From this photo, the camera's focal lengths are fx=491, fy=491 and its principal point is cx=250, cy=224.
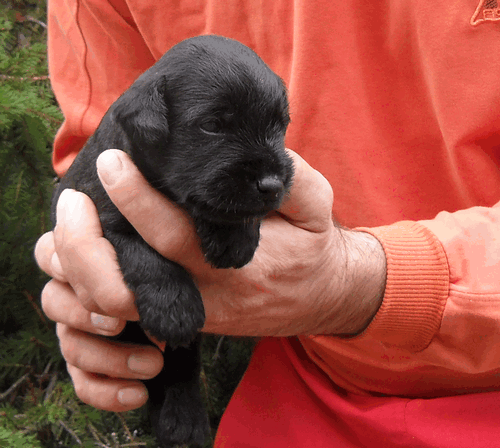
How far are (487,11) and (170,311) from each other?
1.52 m

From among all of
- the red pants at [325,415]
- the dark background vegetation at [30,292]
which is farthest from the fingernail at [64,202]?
the red pants at [325,415]

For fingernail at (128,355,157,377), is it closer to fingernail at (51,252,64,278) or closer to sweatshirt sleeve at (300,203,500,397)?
fingernail at (51,252,64,278)

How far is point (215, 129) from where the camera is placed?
1.21m

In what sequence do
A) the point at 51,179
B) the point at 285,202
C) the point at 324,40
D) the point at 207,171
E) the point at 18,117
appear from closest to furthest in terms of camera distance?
1. the point at 207,171
2. the point at 285,202
3. the point at 324,40
4. the point at 18,117
5. the point at 51,179

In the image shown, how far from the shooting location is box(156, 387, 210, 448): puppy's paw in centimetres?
194

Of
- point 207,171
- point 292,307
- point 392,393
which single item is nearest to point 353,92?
point 292,307

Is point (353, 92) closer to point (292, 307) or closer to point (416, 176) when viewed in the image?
point (416, 176)

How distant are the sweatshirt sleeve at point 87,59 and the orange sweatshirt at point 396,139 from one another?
11 mm

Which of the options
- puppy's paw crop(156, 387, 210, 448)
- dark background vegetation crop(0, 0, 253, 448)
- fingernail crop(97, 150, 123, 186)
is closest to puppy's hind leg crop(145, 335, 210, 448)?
puppy's paw crop(156, 387, 210, 448)

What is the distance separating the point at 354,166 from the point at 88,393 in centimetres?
146

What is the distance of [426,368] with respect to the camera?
6.33 feet

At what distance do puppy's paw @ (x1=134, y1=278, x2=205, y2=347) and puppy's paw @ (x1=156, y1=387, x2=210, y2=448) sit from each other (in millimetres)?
789

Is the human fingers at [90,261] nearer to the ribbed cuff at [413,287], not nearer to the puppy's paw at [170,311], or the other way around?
the puppy's paw at [170,311]

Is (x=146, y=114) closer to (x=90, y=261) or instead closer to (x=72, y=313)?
A: (x=90, y=261)
